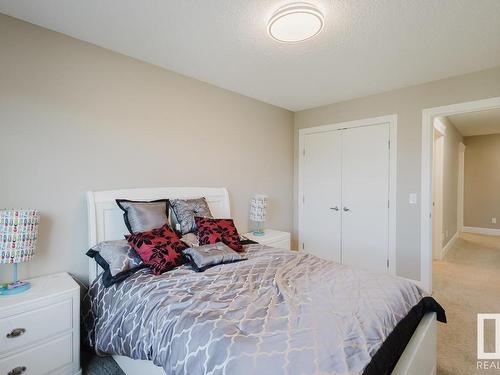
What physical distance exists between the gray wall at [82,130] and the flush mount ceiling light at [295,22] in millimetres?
1341

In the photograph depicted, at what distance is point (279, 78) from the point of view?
290 centimetres

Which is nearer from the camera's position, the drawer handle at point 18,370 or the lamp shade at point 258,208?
the drawer handle at point 18,370

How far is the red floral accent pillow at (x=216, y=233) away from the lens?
2.30 meters

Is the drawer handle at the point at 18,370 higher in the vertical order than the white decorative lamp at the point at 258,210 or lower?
lower

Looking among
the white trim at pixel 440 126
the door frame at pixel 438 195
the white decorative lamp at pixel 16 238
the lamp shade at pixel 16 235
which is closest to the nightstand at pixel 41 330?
the white decorative lamp at pixel 16 238

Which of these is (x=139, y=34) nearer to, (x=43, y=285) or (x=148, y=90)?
(x=148, y=90)

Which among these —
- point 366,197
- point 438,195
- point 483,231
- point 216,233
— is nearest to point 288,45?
point 216,233

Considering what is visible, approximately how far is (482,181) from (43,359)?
8.26m

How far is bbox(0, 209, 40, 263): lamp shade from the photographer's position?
1586mm

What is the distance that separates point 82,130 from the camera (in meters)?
2.16

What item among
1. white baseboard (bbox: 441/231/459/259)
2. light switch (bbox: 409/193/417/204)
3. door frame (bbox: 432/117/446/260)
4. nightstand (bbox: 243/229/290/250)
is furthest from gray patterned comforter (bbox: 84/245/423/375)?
white baseboard (bbox: 441/231/459/259)

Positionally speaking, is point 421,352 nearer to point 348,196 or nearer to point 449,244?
point 348,196

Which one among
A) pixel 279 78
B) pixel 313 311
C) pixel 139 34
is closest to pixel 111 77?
pixel 139 34

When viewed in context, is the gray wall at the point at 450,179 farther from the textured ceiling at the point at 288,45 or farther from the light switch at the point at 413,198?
the textured ceiling at the point at 288,45
